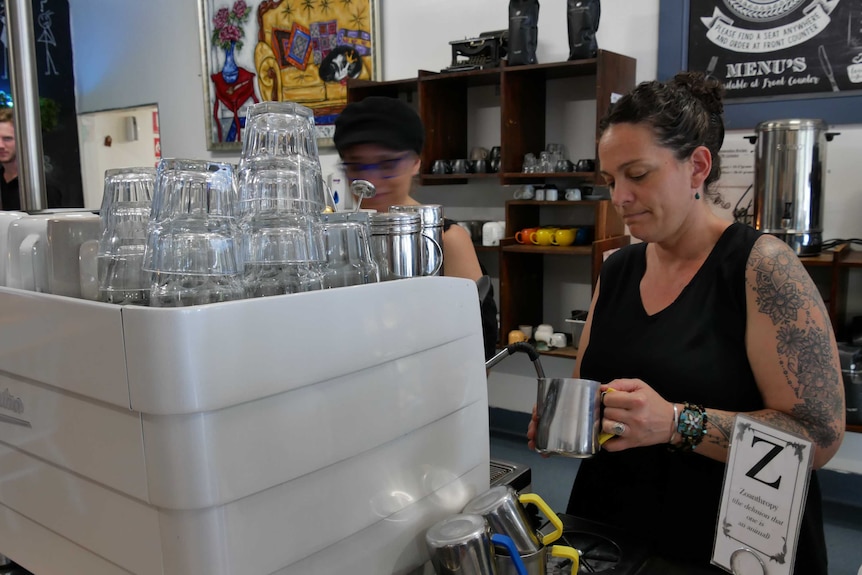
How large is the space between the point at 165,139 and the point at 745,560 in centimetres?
512

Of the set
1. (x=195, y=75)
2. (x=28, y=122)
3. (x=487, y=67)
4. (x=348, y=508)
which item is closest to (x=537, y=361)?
(x=348, y=508)

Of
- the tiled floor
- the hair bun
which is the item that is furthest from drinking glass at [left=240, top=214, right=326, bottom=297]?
the tiled floor

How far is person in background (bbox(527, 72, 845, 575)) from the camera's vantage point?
46.1 inches

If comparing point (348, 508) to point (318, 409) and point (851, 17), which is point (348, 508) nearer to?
point (318, 409)

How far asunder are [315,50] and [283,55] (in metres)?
0.28

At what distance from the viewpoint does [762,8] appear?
2938mm

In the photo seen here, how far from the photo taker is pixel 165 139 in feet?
16.8

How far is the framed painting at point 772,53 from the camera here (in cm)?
279

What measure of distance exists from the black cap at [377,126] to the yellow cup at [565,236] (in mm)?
1544

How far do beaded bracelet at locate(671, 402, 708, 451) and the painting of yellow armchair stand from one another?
3303mm

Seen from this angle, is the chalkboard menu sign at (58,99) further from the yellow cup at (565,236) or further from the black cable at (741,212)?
the black cable at (741,212)

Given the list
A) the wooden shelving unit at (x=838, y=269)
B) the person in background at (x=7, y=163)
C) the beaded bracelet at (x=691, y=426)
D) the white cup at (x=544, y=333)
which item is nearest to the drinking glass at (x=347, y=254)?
the beaded bracelet at (x=691, y=426)

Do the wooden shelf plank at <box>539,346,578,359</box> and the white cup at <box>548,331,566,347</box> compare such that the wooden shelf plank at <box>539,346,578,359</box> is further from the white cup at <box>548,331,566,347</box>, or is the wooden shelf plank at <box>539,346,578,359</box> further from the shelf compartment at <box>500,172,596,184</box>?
the shelf compartment at <box>500,172,596,184</box>

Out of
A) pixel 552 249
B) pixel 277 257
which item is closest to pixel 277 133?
pixel 277 257
